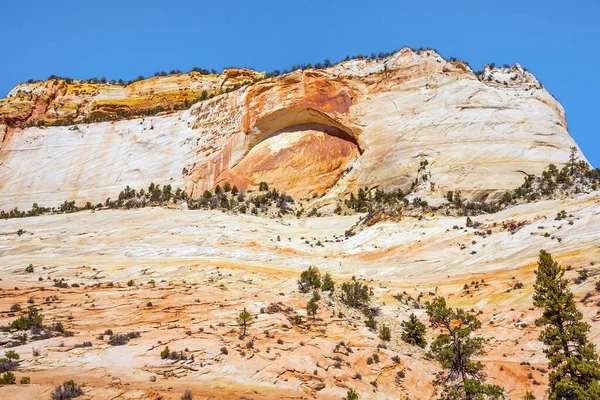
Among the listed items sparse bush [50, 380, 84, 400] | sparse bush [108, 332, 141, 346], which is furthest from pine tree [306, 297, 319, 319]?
sparse bush [50, 380, 84, 400]

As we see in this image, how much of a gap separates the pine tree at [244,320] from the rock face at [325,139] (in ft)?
96.1

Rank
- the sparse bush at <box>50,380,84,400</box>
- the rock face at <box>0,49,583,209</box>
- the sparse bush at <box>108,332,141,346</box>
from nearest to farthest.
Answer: the sparse bush at <box>50,380,84,400</box>, the sparse bush at <box>108,332,141,346</box>, the rock face at <box>0,49,583,209</box>

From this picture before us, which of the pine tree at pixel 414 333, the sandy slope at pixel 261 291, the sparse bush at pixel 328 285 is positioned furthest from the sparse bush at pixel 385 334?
the sparse bush at pixel 328 285

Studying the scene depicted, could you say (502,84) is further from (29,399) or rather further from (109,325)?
(29,399)

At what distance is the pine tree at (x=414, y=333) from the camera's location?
2350cm

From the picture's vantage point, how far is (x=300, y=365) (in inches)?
747

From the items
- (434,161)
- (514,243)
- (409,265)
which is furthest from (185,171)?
(514,243)

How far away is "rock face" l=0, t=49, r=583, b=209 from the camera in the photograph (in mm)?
51031

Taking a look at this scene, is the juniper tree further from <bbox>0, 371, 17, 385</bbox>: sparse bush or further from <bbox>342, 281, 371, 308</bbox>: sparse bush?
<bbox>0, 371, 17, 385</bbox>: sparse bush

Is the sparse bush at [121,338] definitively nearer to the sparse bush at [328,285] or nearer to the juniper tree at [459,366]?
the juniper tree at [459,366]

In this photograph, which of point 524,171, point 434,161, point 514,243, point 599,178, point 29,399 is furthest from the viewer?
point 434,161

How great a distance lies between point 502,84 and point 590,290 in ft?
149

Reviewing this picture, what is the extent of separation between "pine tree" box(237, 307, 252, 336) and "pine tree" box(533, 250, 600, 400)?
10532 millimetres

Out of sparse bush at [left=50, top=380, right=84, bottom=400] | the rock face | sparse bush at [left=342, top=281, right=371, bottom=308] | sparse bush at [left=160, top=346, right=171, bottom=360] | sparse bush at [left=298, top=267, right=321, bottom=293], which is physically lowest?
sparse bush at [left=50, top=380, right=84, bottom=400]
